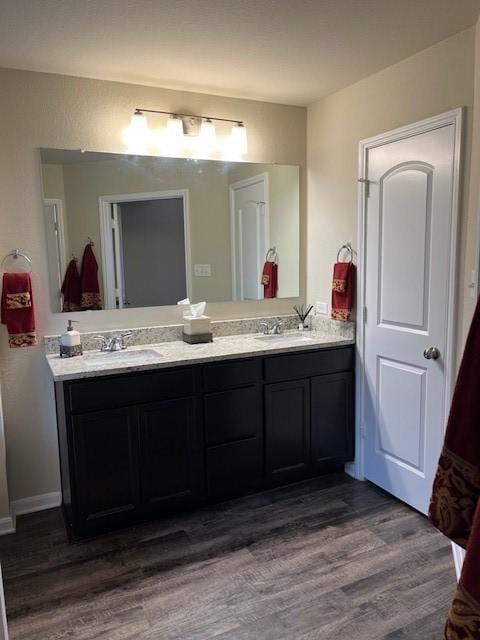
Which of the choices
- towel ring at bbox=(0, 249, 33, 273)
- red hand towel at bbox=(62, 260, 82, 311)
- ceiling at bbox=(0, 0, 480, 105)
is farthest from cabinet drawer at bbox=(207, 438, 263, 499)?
ceiling at bbox=(0, 0, 480, 105)

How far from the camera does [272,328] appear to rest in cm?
325

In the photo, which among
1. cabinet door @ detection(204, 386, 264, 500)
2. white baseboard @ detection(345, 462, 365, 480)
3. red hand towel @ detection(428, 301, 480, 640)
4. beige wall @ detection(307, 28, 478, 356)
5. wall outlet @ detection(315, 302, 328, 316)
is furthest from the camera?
wall outlet @ detection(315, 302, 328, 316)

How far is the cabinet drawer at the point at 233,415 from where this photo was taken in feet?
8.50

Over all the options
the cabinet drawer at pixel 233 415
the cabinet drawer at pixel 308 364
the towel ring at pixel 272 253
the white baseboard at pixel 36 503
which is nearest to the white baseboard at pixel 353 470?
the cabinet drawer at pixel 308 364

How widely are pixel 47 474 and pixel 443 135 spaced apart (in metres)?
2.84

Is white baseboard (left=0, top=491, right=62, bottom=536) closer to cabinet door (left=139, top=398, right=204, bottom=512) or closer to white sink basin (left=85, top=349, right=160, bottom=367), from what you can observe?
cabinet door (left=139, top=398, right=204, bottom=512)

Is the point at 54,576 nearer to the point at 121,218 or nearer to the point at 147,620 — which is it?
the point at 147,620

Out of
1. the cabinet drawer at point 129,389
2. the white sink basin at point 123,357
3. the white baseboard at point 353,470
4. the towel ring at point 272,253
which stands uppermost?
the towel ring at point 272,253

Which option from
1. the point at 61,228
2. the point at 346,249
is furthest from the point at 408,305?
the point at 61,228

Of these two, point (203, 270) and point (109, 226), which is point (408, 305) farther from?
point (109, 226)

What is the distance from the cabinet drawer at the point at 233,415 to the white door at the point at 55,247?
1064mm

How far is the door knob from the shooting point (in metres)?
2.37

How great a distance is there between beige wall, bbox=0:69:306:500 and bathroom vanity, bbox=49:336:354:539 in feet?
0.74

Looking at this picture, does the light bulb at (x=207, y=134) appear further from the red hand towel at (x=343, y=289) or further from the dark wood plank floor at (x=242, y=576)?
the dark wood plank floor at (x=242, y=576)
